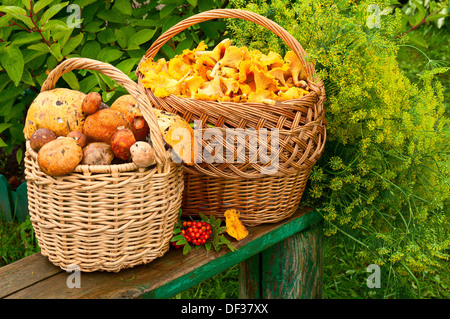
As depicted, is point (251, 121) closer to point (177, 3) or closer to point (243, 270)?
point (177, 3)

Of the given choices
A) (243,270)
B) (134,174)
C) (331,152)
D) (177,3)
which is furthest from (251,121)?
(243,270)

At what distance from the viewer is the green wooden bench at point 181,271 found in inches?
45.7

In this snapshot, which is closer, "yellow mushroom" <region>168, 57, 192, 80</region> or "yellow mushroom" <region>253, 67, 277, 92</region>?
"yellow mushroom" <region>253, 67, 277, 92</region>

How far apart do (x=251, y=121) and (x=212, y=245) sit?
41 cm

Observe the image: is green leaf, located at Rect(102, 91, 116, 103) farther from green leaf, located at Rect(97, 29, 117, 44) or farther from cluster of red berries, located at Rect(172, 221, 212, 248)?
cluster of red berries, located at Rect(172, 221, 212, 248)

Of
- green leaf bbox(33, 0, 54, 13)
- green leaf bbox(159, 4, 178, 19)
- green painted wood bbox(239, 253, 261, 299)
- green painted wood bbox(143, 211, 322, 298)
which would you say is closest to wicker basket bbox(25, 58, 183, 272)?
green painted wood bbox(143, 211, 322, 298)

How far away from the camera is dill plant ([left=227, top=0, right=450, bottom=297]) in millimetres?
1472

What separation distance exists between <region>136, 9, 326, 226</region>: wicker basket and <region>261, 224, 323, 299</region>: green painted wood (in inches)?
12.6

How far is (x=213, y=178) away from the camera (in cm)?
141

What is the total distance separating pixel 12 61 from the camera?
1523mm

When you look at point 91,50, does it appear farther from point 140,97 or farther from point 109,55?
point 140,97

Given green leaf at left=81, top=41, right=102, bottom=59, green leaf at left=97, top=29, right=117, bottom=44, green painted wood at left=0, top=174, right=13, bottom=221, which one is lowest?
green painted wood at left=0, top=174, right=13, bottom=221

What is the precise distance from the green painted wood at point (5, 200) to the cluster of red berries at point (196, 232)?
62.0 inches

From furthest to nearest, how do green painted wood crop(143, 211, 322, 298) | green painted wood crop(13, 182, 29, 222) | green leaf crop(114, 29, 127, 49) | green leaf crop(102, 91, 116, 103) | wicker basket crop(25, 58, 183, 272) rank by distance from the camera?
green painted wood crop(13, 182, 29, 222) < green leaf crop(114, 29, 127, 49) < green leaf crop(102, 91, 116, 103) < green painted wood crop(143, 211, 322, 298) < wicker basket crop(25, 58, 183, 272)
